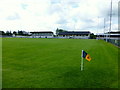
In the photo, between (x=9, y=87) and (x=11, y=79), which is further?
(x=11, y=79)

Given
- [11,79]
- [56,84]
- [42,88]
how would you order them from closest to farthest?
[42,88] < [56,84] < [11,79]

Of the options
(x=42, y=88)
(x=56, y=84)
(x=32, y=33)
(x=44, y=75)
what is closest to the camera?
(x=42, y=88)

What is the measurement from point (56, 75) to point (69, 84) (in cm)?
130

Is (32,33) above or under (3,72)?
above

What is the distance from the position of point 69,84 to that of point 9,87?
227 centimetres

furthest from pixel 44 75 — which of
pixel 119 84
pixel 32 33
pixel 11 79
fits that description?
pixel 32 33

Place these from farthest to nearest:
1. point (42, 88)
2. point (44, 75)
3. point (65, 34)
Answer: point (65, 34), point (44, 75), point (42, 88)

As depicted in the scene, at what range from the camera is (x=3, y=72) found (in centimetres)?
722

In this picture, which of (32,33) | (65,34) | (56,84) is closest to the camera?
(56,84)

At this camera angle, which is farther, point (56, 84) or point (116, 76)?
point (116, 76)

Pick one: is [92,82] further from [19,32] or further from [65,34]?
[19,32]

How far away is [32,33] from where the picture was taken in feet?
448

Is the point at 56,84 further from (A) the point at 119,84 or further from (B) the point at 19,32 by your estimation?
(B) the point at 19,32

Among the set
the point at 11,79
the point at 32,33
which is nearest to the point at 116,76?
the point at 11,79
